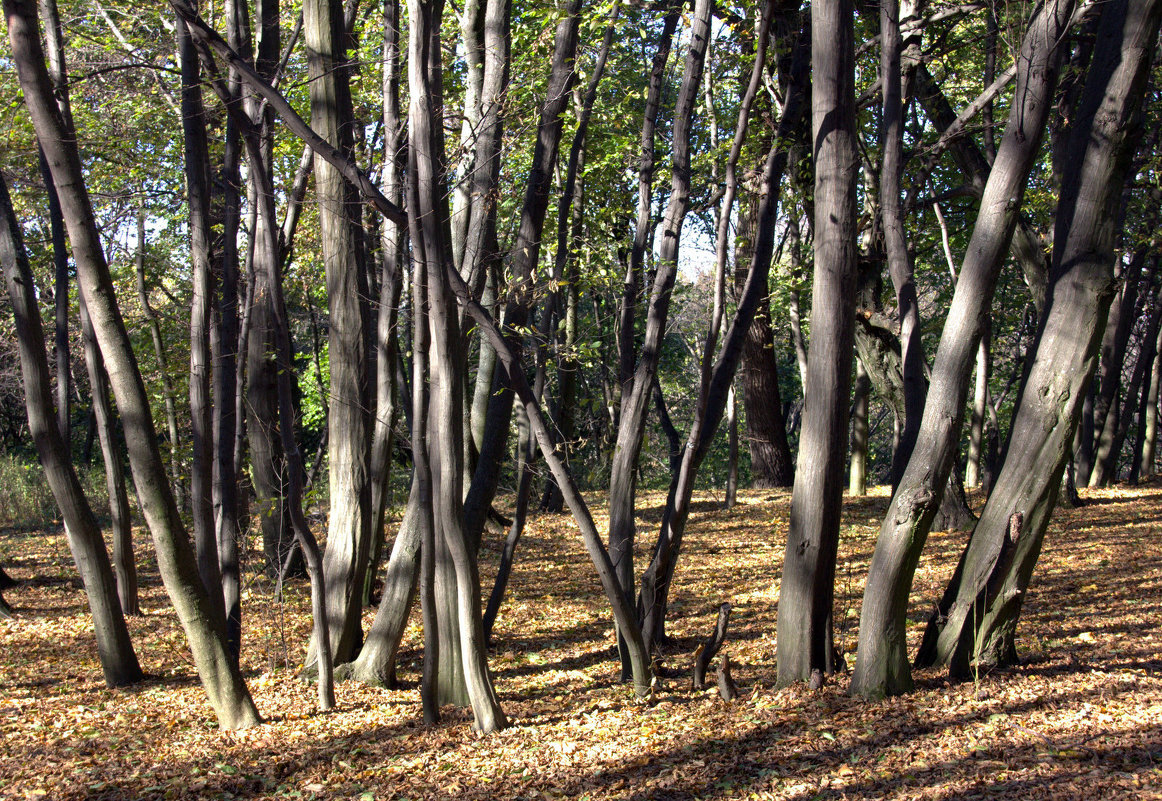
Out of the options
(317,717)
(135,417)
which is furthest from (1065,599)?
(135,417)

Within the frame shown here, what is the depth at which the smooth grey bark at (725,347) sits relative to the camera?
558cm

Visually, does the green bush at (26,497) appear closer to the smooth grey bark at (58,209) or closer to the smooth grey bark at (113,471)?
the smooth grey bark at (58,209)

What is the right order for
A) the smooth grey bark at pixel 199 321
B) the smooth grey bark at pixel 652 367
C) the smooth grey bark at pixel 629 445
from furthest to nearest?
the smooth grey bark at pixel 629 445
the smooth grey bark at pixel 652 367
the smooth grey bark at pixel 199 321

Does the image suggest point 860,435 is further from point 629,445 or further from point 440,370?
point 440,370

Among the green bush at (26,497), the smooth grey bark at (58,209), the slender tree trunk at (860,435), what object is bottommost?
the green bush at (26,497)

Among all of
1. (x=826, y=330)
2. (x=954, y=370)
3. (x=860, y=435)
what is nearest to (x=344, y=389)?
(x=826, y=330)

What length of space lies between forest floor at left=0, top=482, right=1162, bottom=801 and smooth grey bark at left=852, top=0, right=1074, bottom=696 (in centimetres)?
36

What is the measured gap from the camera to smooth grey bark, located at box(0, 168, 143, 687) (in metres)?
6.50

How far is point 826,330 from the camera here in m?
4.95

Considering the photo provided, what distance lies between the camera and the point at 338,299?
20.7 feet

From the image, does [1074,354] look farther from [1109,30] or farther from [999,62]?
[999,62]

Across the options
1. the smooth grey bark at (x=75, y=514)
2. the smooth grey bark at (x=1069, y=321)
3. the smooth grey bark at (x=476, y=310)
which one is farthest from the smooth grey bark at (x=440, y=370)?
the smooth grey bark at (x=75, y=514)

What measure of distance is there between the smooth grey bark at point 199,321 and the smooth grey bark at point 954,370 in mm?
4166

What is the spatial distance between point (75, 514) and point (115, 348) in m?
2.43
